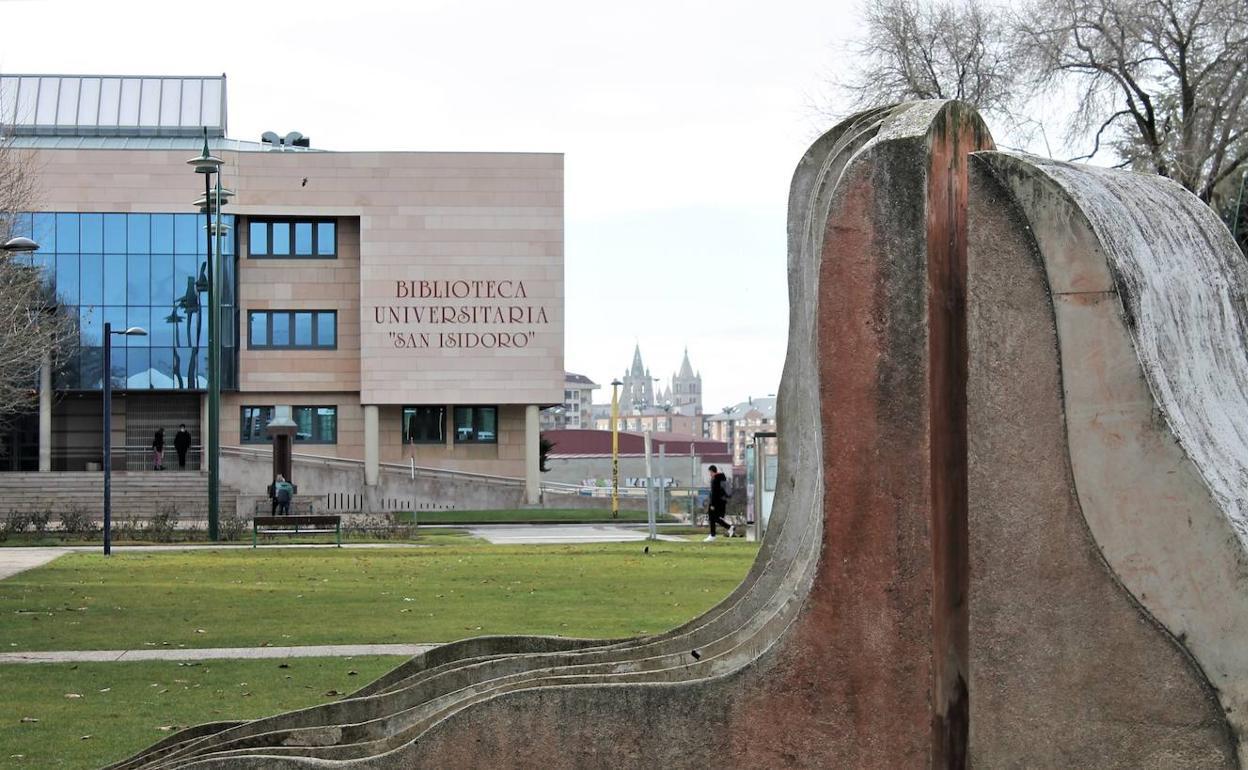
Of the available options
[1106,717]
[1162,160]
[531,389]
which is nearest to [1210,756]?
[1106,717]

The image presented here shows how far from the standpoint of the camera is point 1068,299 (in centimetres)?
648

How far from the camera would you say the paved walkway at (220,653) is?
1402 centimetres

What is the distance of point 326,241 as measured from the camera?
63.2 metres

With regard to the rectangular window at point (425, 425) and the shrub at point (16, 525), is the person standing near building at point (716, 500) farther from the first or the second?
the rectangular window at point (425, 425)

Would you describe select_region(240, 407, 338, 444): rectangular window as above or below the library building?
below

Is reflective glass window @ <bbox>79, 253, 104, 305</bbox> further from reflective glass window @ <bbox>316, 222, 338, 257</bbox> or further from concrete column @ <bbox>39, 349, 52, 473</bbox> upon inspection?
reflective glass window @ <bbox>316, 222, 338, 257</bbox>

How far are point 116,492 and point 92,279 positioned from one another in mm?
9006

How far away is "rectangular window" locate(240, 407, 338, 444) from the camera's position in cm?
6278

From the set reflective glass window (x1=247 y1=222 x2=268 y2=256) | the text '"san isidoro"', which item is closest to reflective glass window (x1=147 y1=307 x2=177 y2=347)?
reflective glass window (x1=247 y1=222 x2=268 y2=256)

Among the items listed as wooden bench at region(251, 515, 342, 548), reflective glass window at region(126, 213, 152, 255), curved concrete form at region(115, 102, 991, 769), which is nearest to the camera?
curved concrete form at region(115, 102, 991, 769)

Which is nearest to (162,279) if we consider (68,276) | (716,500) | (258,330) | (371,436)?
(68,276)

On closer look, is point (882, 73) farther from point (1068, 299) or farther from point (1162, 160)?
point (1068, 299)

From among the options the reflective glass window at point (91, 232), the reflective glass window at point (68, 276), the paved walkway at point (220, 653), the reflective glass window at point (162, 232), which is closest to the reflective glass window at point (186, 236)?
the reflective glass window at point (162, 232)

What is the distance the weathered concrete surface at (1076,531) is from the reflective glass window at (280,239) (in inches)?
2299
